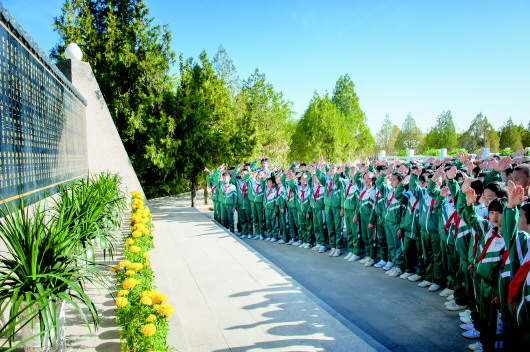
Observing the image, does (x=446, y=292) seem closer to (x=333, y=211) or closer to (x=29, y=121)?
(x=333, y=211)

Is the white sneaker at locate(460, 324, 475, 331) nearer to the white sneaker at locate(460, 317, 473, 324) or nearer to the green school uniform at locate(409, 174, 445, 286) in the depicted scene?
the white sneaker at locate(460, 317, 473, 324)

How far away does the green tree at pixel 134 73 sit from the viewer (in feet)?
38.5

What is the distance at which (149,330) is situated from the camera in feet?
8.27

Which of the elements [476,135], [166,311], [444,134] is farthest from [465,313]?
[476,135]

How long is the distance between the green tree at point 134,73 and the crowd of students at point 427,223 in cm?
292

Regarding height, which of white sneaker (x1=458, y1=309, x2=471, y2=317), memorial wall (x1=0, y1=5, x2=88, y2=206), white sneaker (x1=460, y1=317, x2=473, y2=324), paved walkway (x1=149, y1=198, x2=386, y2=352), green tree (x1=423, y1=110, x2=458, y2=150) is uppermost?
green tree (x1=423, y1=110, x2=458, y2=150)

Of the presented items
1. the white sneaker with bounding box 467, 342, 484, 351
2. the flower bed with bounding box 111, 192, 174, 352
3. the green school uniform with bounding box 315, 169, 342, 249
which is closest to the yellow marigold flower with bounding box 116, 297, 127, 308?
the flower bed with bounding box 111, 192, 174, 352

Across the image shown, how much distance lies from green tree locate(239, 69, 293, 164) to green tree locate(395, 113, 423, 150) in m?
42.5

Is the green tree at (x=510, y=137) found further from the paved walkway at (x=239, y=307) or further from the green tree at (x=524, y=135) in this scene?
the paved walkway at (x=239, y=307)

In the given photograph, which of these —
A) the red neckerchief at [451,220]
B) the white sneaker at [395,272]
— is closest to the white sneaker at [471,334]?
the red neckerchief at [451,220]

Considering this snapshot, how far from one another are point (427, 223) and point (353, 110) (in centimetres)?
2961

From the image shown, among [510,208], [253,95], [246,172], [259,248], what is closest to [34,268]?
[510,208]

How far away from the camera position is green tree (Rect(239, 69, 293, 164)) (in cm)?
1304

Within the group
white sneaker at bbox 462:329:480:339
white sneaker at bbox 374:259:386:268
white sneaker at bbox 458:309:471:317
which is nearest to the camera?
white sneaker at bbox 462:329:480:339
